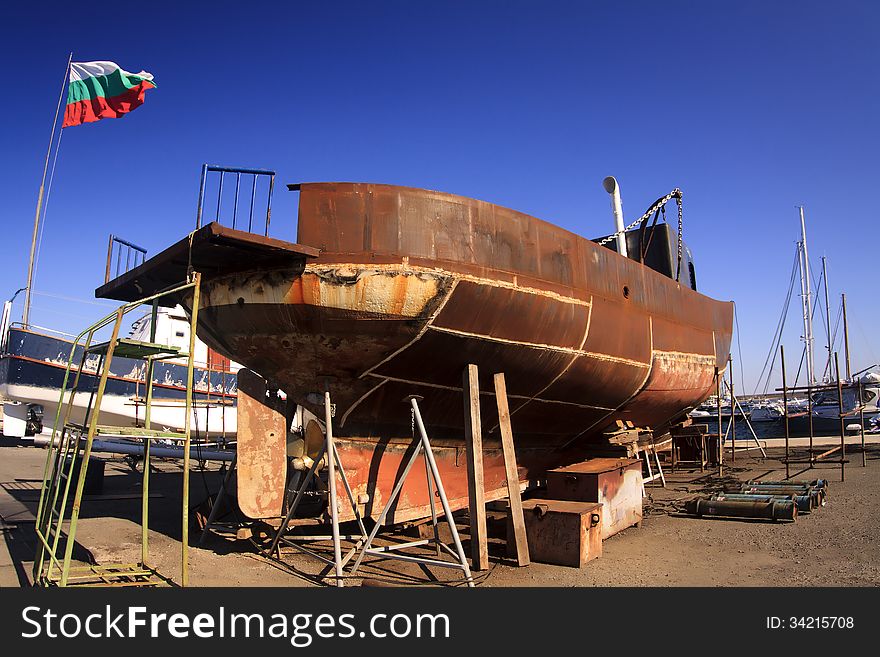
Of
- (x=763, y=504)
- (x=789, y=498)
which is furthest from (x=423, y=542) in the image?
(x=789, y=498)

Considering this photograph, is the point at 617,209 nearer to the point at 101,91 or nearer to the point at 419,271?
the point at 419,271

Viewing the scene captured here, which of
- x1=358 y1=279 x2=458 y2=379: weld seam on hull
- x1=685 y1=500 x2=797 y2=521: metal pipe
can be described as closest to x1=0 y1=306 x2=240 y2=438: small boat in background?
x1=358 y1=279 x2=458 y2=379: weld seam on hull

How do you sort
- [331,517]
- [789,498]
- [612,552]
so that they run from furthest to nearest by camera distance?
1. [789,498]
2. [612,552]
3. [331,517]

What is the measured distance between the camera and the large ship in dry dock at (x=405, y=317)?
536 centimetres

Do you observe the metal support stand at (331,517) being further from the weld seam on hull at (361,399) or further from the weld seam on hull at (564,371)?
the weld seam on hull at (564,371)

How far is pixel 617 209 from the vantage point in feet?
36.8

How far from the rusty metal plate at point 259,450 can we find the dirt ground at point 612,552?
0.55m

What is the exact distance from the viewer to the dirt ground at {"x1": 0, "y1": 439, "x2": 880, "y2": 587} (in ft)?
17.0

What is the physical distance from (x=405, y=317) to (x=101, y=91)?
12188mm

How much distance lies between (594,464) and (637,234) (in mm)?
5999

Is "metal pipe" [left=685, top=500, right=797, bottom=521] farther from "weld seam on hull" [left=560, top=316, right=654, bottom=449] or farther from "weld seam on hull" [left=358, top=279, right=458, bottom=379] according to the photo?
"weld seam on hull" [left=358, top=279, right=458, bottom=379]

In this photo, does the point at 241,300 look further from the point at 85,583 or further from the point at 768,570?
the point at 768,570

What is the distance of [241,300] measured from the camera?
5613 millimetres

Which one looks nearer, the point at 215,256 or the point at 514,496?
the point at 215,256
